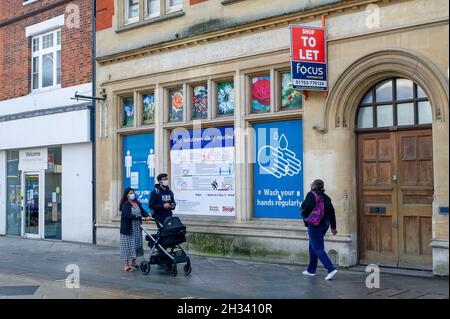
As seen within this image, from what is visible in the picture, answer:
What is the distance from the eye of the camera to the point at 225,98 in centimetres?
1438

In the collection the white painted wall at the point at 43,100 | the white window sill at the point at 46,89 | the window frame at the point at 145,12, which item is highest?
the window frame at the point at 145,12

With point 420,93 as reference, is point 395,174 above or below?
below

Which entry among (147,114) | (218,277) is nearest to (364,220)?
(218,277)

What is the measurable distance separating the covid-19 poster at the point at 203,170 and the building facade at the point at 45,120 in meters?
3.51

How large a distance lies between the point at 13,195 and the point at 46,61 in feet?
15.4

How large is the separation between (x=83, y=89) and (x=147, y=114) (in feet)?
8.89

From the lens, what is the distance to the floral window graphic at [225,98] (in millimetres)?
14227

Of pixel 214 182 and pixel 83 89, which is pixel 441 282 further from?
pixel 83 89

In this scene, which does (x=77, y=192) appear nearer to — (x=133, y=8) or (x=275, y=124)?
(x=133, y=8)

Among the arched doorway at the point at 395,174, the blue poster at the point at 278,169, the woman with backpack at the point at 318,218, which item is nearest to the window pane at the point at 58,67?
the blue poster at the point at 278,169

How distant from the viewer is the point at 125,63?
16.5m

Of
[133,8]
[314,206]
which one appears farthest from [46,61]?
[314,206]

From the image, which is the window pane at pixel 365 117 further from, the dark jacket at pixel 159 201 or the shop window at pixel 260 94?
the dark jacket at pixel 159 201
